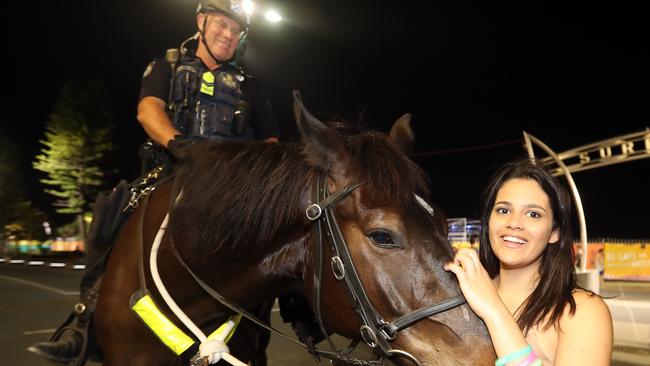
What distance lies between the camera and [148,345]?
92.9 inches

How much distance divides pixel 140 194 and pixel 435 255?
6.08 feet

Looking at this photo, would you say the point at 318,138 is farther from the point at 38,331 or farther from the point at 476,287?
the point at 38,331

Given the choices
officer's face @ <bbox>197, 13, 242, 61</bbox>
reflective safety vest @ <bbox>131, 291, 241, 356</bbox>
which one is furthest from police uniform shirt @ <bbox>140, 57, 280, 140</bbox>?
reflective safety vest @ <bbox>131, 291, 241, 356</bbox>

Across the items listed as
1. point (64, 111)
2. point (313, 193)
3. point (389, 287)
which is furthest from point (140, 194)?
point (64, 111)

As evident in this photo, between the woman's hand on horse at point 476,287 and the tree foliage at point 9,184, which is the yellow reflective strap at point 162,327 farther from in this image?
the tree foliage at point 9,184

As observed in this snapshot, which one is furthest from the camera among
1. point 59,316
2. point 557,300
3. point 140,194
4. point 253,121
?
point 59,316

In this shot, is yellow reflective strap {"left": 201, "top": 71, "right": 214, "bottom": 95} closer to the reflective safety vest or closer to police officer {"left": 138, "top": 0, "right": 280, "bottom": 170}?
police officer {"left": 138, "top": 0, "right": 280, "bottom": 170}

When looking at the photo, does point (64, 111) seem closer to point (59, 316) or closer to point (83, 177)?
point (83, 177)

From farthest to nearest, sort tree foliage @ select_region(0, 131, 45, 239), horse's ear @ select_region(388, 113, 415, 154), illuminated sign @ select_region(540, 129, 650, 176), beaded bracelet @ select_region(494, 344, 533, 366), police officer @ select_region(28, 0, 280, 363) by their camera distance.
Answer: tree foliage @ select_region(0, 131, 45, 239), illuminated sign @ select_region(540, 129, 650, 176), police officer @ select_region(28, 0, 280, 363), horse's ear @ select_region(388, 113, 415, 154), beaded bracelet @ select_region(494, 344, 533, 366)

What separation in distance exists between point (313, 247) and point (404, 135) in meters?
0.76

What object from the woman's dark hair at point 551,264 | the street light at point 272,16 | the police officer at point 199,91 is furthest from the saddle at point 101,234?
the street light at point 272,16

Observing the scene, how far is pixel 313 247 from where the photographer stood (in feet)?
6.45

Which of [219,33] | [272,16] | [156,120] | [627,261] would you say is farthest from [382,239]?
[627,261]

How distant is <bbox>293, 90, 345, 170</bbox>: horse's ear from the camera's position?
196 cm
